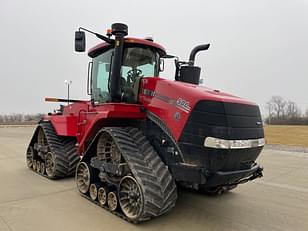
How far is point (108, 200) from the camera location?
14.6 ft

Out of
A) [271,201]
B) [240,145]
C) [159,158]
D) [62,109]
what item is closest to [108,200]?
[159,158]

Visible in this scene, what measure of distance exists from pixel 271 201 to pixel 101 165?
3327mm

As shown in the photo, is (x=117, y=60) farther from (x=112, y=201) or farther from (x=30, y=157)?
(x=30, y=157)

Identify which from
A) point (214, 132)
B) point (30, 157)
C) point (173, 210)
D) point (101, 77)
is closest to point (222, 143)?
point (214, 132)

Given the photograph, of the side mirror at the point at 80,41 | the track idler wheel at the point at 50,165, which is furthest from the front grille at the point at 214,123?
the track idler wheel at the point at 50,165

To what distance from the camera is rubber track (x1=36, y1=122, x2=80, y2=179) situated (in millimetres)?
6418

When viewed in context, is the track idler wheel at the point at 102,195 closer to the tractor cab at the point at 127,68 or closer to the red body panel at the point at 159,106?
the red body panel at the point at 159,106

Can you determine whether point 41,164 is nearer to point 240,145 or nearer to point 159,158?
point 159,158

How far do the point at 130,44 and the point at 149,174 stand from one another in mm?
2284

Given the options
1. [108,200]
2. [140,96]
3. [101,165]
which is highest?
[140,96]

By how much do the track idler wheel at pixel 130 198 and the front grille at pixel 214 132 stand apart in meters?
0.83

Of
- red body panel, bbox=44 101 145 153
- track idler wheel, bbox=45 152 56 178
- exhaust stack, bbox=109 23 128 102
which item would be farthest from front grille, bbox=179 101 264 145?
track idler wheel, bbox=45 152 56 178

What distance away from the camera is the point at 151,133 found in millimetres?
4426

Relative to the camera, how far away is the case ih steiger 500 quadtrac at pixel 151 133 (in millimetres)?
3621
